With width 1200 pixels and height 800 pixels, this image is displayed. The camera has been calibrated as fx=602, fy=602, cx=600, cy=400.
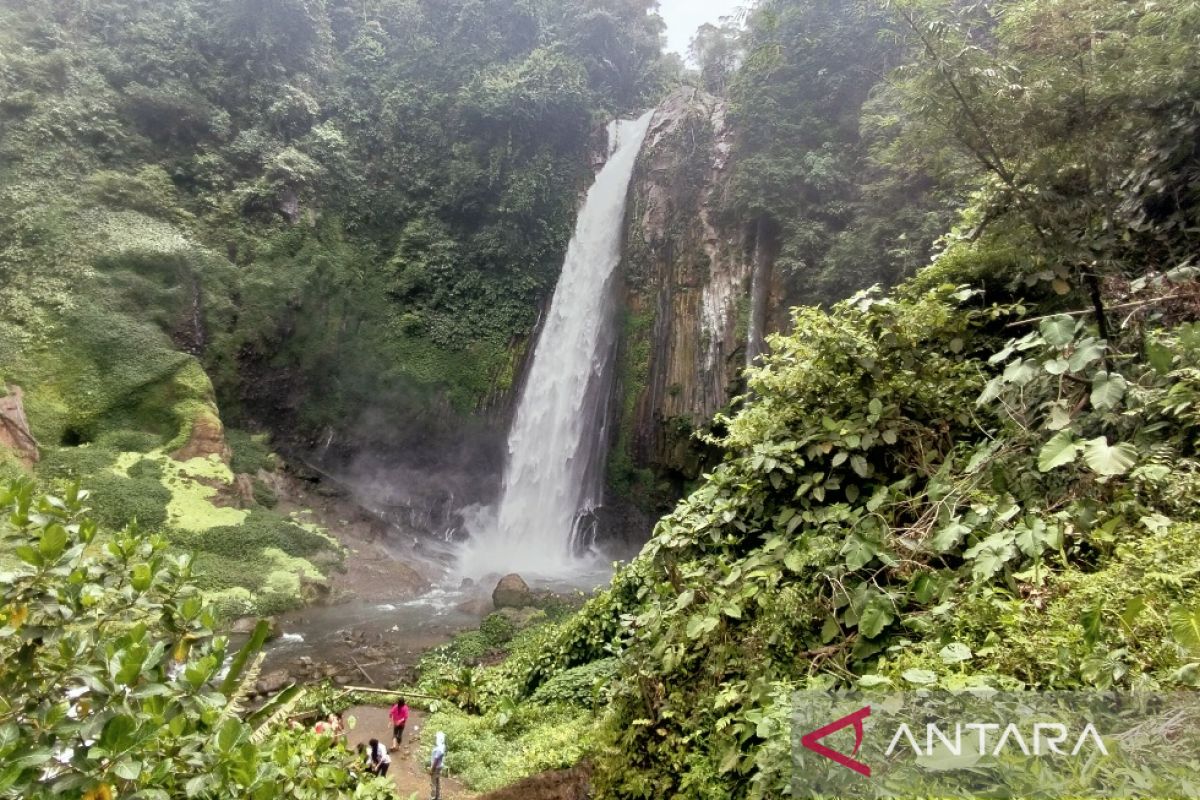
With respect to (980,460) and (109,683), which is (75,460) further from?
(980,460)

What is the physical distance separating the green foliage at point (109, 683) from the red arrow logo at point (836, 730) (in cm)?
165

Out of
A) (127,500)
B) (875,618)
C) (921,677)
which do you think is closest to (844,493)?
(875,618)

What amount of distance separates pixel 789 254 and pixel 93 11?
806 inches

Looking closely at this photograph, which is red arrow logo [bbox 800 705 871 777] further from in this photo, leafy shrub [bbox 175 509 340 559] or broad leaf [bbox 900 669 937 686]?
leafy shrub [bbox 175 509 340 559]

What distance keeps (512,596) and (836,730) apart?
34.1 feet

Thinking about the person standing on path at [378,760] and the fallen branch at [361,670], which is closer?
the person standing on path at [378,760]

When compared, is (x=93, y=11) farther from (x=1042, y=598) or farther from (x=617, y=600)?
(x=1042, y=598)

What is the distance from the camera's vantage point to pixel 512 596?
467 inches

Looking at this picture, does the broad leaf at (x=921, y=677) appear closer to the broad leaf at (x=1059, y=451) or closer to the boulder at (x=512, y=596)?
the broad leaf at (x=1059, y=451)

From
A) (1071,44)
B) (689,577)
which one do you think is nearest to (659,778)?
(689,577)

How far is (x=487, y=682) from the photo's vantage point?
8.05 metres

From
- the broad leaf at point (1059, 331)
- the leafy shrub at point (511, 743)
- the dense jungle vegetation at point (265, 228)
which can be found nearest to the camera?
the broad leaf at point (1059, 331)

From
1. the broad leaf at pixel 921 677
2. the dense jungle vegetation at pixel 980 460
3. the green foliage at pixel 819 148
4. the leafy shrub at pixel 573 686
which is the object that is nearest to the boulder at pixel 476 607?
the leafy shrub at pixel 573 686

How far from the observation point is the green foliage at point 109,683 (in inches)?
59.6
